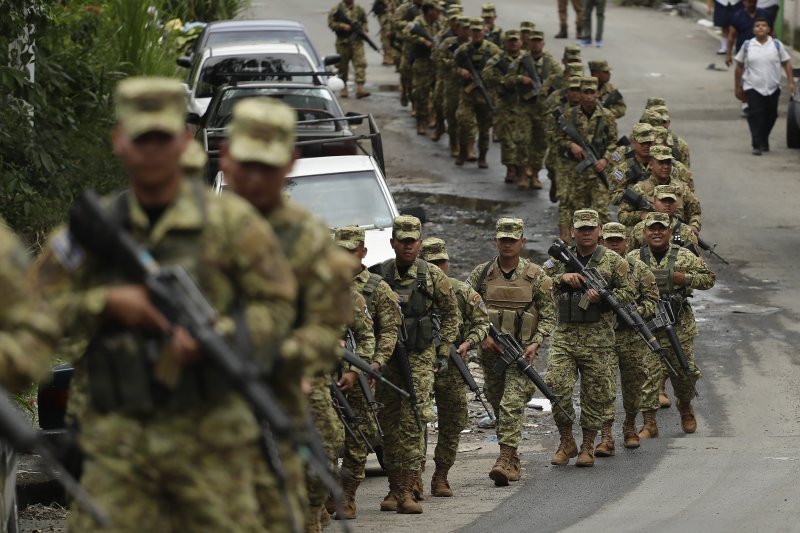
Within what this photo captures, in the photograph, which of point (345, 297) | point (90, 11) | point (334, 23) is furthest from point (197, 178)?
point (334, 23)

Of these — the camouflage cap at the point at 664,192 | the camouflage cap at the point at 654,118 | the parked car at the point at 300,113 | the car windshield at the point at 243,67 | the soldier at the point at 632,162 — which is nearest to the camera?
the camouflage cap at the point at 664,192

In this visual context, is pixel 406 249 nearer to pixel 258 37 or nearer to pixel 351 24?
pixel 258 37

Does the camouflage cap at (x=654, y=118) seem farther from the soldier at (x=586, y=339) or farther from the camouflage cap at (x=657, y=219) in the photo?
the soldier at (x=586, y=339)

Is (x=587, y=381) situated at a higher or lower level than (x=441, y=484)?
higher

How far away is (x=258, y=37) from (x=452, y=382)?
10.1 metres

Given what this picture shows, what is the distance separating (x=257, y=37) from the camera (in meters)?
20.2

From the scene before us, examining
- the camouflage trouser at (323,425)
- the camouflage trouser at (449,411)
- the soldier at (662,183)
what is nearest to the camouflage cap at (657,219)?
the soldier at (662,183)

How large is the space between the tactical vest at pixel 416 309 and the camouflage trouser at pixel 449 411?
53cm

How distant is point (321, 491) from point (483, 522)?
3.93 feet

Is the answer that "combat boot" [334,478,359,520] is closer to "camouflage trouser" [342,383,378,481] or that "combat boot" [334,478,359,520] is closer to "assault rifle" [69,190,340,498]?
"camouflage trouser" [342,383,378,481]

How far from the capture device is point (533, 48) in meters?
20.0

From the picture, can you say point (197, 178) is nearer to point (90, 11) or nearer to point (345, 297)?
point (345, 297)

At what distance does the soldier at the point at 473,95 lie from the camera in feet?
69.4

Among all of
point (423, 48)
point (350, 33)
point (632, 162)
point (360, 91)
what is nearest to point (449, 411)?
point (632, 162)
